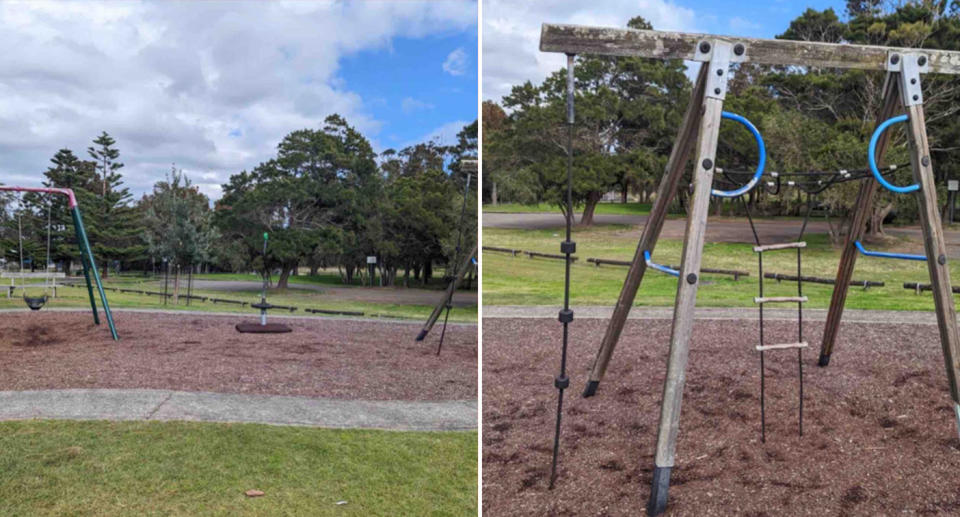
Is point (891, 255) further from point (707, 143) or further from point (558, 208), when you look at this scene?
point (558, 208)

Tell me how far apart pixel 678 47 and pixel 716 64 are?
0.20 meters

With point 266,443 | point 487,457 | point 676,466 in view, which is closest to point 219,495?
point 266,443

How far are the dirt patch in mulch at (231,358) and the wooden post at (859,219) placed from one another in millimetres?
2890

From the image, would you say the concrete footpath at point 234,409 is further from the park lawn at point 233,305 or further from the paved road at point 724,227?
the paved road at point 724,227

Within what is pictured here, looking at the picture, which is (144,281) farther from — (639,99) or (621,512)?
(621,512)

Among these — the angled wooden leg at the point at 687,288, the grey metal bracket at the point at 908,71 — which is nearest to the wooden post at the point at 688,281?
the angled wooden leg at the point at 687,288

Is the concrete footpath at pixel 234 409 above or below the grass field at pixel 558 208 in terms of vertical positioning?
below

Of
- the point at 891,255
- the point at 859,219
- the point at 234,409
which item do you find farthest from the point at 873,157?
the point at 234,409

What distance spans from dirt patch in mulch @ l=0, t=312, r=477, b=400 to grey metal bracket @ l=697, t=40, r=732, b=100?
11.8 ft

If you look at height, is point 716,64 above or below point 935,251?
above

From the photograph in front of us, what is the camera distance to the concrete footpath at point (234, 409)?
4969 millimetres

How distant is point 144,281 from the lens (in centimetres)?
2461

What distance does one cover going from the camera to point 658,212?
14.1 ft

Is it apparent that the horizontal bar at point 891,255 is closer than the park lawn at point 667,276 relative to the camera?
Yes
